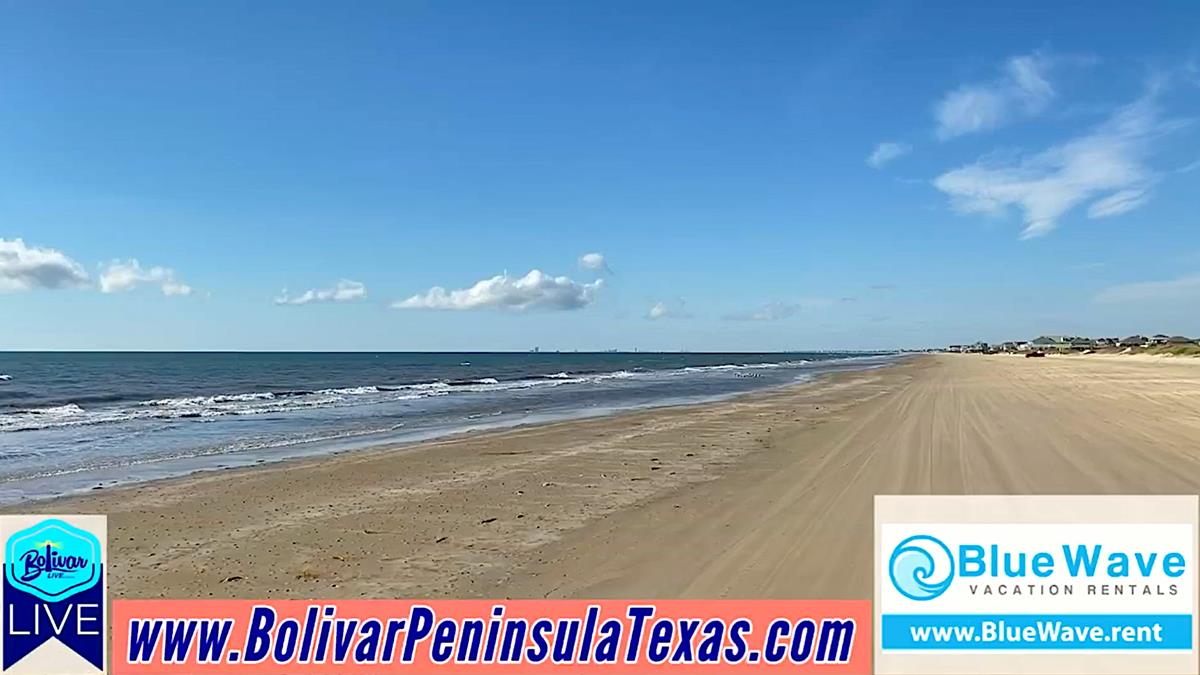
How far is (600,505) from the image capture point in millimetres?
9680

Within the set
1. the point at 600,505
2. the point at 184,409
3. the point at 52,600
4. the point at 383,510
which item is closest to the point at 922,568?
the point at 600,505

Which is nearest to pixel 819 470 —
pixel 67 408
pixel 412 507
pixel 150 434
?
pixel 412 507

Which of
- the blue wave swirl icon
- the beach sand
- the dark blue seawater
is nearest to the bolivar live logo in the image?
the beach sand

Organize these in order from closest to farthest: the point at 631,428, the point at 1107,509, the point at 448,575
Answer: the point at 448,575, the point at 1107,509, the point at 631,428

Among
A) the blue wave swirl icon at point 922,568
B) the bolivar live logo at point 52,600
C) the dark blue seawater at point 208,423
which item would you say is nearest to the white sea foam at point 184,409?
the dark blue seawater at point 208,423

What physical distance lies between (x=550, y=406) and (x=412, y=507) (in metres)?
20.6

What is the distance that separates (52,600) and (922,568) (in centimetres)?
621

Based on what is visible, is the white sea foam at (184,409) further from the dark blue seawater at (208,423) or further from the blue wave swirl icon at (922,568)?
the blue wave swirl icon at (922,568)

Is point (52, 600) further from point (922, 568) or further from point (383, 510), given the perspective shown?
point (922, 568)

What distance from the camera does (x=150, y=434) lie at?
20.4m

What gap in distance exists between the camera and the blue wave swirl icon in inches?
197

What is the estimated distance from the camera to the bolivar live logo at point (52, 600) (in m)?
4.98

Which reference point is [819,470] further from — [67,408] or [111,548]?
[67,408]

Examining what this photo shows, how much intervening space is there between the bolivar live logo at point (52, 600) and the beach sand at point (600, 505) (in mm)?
868
